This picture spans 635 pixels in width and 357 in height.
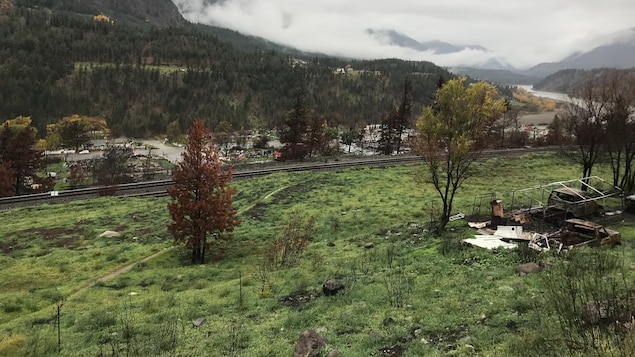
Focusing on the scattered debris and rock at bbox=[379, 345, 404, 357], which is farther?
the scattered debris

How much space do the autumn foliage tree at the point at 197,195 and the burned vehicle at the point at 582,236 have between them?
53.4ft

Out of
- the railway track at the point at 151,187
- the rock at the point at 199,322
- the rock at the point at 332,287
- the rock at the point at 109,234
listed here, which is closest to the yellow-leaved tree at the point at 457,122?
the rock at the point at 332,287

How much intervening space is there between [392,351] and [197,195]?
15020 millimetres

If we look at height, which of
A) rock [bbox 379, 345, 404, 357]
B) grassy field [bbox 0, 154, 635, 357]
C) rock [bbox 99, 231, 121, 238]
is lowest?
rock [bbox 99, 231, 121, 238]

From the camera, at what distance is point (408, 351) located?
9.05 m

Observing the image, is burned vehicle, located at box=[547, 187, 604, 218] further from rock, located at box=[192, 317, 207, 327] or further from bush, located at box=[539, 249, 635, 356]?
rock, located at box=[192, 317, 207, 327]

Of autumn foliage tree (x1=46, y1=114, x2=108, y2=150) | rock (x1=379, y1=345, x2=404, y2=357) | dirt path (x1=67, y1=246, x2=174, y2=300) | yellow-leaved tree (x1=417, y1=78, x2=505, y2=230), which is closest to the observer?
rock (x1=379, y1=345, x2=404, y2=357)

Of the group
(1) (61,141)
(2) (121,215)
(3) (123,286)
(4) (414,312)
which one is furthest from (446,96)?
(1) (61,141)

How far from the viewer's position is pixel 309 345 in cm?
934

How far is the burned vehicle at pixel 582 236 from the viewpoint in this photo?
16.8 m

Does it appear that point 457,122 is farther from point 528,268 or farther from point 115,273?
point 115,273

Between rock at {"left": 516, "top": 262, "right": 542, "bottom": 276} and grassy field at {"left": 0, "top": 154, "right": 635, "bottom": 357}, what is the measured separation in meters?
0.60

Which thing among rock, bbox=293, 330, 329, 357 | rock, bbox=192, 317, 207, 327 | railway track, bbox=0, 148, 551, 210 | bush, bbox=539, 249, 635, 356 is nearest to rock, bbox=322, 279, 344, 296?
rock, bbox=293, 330, 329, 357

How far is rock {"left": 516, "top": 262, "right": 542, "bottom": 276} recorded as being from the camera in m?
13.2
